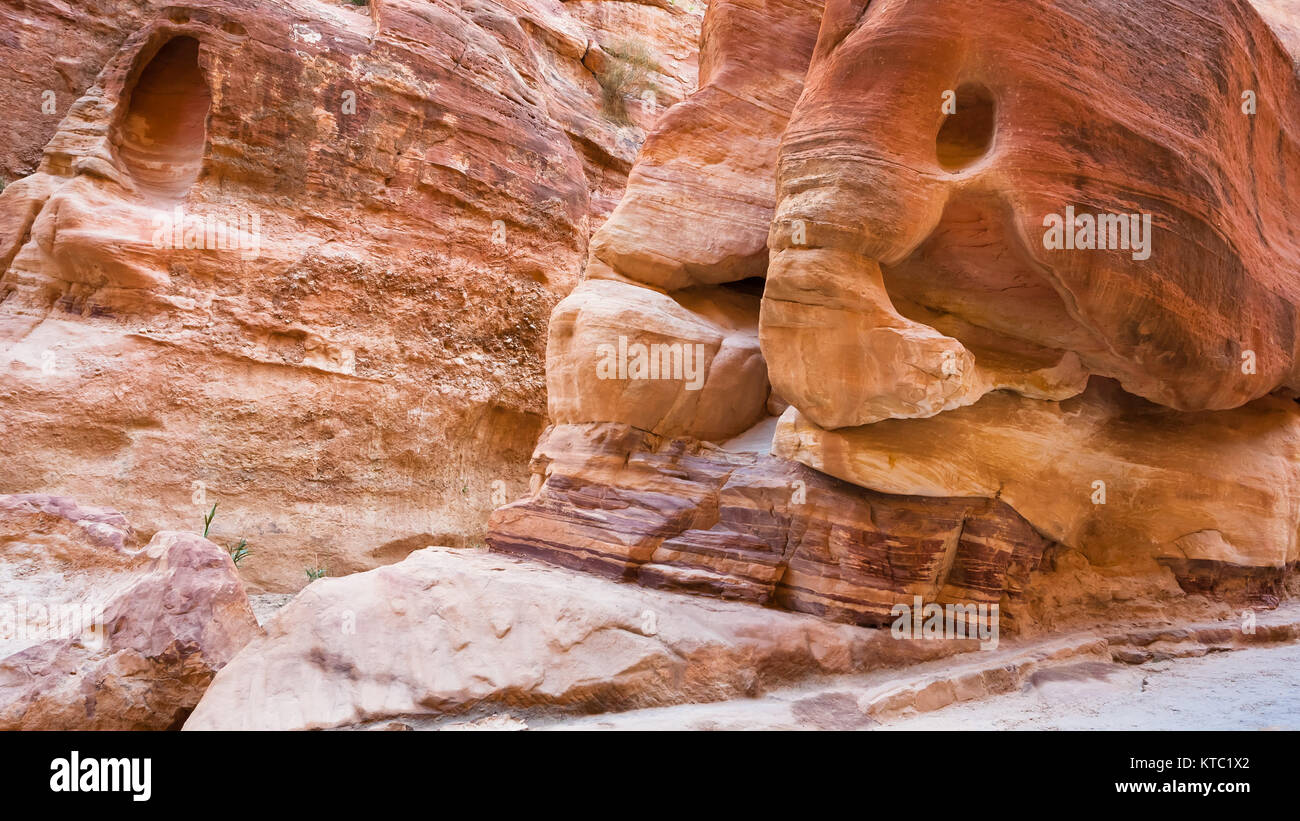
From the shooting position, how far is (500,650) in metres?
4.36

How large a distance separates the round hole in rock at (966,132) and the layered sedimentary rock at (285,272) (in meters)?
6.80

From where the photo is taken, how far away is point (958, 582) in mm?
5469

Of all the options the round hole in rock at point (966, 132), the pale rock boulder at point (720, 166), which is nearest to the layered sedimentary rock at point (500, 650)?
the pale rock boulder at point (720, 166)

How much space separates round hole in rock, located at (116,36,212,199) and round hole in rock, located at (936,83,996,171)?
808 centimetres

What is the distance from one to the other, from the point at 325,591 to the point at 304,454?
4989 millimetres

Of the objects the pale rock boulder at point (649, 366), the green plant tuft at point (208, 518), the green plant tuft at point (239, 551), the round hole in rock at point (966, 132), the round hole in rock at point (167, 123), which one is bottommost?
the green plant tuft at point (239, 551)

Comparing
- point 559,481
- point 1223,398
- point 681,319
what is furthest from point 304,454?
point 1223,398

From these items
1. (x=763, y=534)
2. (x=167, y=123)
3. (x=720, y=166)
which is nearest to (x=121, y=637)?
(x=763, y=534)

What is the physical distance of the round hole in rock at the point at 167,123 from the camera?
9.16m

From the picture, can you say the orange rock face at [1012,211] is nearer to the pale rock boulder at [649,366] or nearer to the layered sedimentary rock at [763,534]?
the layered sedimentary rock at [763,534]

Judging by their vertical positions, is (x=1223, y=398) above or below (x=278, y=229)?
below

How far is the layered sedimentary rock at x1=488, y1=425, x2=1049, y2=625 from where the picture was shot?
17.2 ft

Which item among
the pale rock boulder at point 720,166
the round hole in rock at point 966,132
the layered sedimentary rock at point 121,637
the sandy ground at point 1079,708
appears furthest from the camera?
the pale rock boulder at point 720,166
